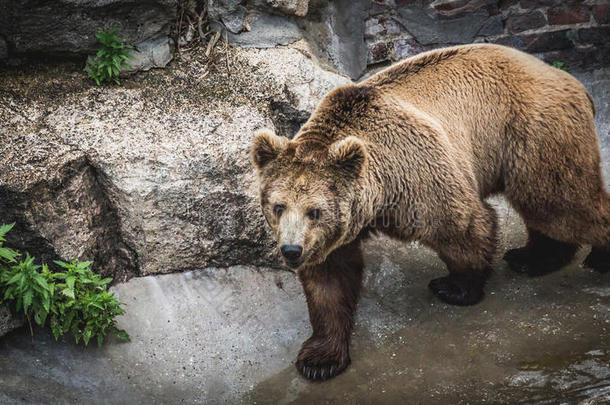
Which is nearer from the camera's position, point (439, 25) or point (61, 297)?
point (61, 297)

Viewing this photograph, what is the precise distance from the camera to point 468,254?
167 inches

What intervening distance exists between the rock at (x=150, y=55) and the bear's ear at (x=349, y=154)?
2.07 m

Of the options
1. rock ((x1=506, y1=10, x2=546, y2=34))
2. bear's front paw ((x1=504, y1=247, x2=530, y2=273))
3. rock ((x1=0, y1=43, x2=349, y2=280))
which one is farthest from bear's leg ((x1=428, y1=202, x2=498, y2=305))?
rock ((x1=506, y1=10, x2=546, y2=34))

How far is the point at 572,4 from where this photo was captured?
19.8ft

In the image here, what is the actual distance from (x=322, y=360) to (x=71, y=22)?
2.98m

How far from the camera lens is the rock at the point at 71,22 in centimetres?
452

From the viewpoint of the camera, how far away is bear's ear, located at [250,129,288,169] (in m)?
3.78

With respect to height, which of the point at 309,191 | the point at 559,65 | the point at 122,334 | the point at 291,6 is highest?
the point at 291,6

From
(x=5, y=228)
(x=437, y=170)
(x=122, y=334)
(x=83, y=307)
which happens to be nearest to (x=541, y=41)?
(x=437, y=170)

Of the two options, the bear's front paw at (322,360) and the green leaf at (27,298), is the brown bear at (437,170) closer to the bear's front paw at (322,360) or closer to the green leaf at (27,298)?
the bear's front paw at (322,360)

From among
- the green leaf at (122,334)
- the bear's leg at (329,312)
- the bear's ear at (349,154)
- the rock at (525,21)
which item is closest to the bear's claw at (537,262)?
the bear's leg at (329,312)

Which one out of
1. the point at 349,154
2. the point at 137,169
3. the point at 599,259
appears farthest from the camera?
the point at 599,259

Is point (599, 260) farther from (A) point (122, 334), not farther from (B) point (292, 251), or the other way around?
(A) point (122, 334)

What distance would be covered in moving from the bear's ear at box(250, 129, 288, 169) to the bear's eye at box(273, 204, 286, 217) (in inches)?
12.6
